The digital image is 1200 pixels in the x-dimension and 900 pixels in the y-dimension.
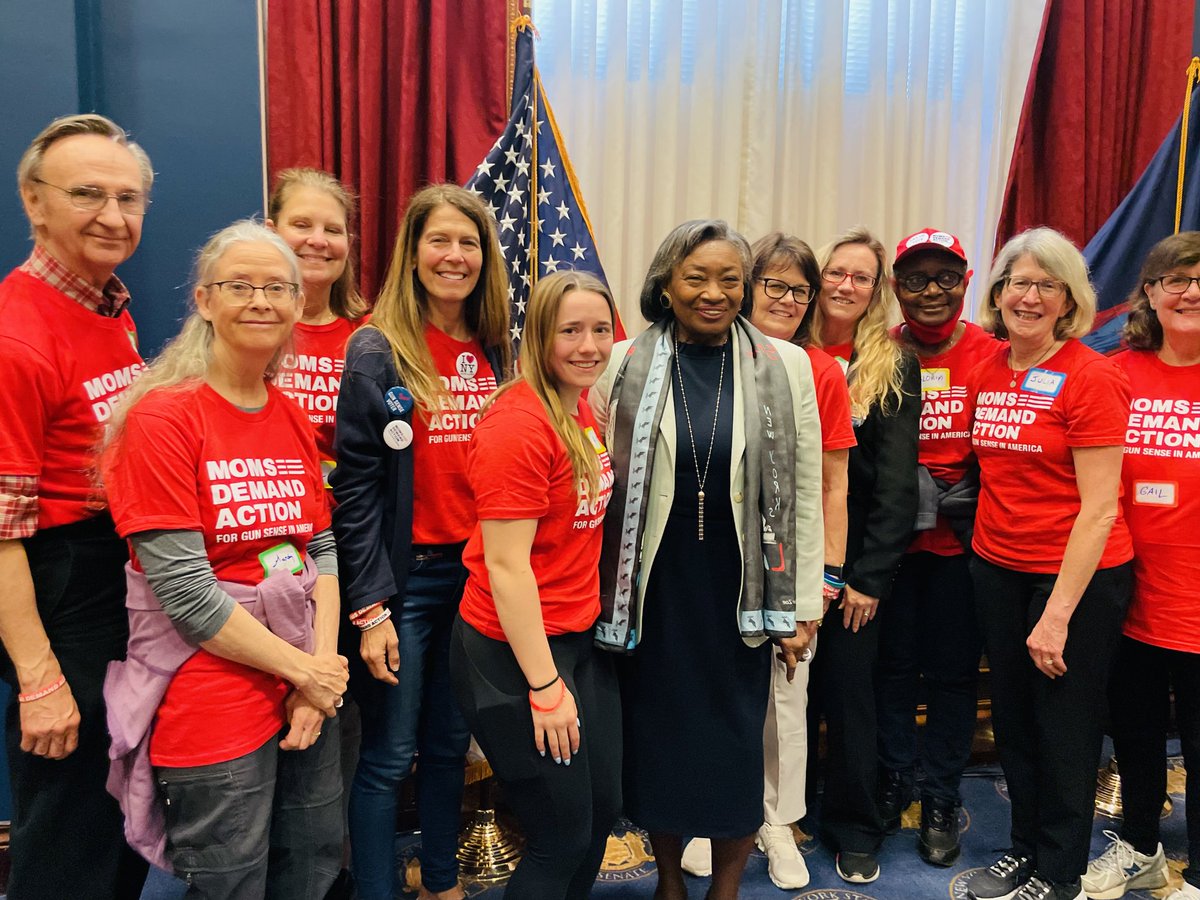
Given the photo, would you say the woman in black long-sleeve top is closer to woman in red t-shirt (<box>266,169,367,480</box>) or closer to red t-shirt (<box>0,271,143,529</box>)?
woman in red t-shirt (<box>266,169,367,480</box>)

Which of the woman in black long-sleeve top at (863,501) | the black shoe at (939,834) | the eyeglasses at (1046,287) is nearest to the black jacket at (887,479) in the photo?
the woman in black long-sleeve top at (863,501)

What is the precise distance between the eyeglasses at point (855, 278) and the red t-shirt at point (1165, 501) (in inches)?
33.1

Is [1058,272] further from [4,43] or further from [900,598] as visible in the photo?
[4,43]

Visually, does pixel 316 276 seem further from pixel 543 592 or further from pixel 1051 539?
pixel 1051 539

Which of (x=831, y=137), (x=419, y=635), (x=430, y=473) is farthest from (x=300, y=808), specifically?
(x=831, y=137)

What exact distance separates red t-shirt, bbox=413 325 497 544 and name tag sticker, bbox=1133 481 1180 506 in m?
1.86

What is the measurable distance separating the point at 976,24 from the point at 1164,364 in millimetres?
1776

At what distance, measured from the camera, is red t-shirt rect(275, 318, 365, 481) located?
78.7 inches

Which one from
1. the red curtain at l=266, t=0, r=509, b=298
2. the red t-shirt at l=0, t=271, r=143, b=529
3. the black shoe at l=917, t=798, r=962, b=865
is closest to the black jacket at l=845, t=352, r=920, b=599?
the black shoe at l=917, t=798, r=962, b=865

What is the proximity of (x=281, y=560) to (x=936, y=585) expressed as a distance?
189cm

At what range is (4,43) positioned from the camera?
2.21 meters

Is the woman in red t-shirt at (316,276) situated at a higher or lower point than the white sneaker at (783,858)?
higher

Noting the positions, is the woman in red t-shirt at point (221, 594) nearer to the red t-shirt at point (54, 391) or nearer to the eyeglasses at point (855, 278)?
the red t-shirt at point (54, 391)

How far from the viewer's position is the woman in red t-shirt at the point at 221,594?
54.4 inches
